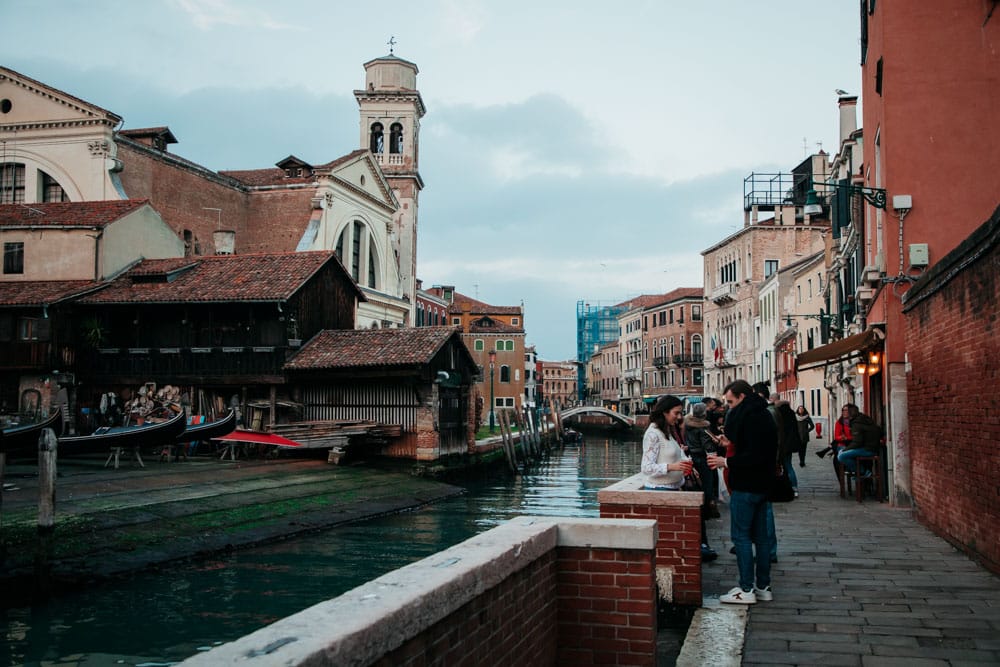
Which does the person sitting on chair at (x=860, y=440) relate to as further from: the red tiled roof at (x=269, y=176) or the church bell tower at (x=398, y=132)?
the church bell tower at (x=398, y=132)

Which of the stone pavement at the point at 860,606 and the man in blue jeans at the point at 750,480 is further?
the man in blue jeans at the point at 750,480

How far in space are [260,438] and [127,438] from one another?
3.80 m

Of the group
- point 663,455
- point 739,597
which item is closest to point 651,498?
point 663,455

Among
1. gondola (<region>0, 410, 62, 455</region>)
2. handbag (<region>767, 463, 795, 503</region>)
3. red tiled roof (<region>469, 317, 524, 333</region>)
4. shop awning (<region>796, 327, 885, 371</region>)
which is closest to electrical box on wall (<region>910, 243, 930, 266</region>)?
shop awning (<region>796, 327, 885, 371</region>)

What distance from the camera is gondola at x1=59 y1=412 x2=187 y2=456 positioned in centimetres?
1908

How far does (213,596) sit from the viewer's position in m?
10.8

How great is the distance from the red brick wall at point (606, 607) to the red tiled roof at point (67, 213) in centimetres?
2528

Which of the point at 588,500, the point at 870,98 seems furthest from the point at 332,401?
the point at 870,98

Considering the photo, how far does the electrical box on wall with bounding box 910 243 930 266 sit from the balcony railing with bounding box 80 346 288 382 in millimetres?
17178

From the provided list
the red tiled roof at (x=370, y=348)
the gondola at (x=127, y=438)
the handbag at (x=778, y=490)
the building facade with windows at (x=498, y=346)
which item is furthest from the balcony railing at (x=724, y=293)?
the handbag at (x=778, y=490)

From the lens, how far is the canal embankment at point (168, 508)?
11.6m

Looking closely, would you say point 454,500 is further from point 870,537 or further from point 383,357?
point 870,537

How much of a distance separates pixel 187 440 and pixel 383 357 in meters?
5.34

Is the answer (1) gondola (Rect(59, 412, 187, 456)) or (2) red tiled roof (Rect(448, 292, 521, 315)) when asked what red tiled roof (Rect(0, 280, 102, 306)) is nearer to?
(1) gondola (Rect(59, 412, 187, 456))
